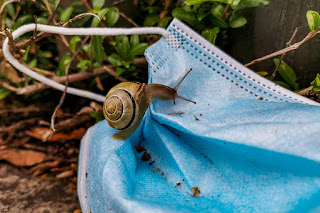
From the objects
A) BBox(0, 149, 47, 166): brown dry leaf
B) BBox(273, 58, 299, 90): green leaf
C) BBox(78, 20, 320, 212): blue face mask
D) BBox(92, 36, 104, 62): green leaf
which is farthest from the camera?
BBox(0, 149, 47, 166): brown dry leaf

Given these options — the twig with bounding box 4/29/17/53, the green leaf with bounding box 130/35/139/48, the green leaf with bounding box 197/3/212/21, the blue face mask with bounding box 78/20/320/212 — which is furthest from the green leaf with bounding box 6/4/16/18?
the green leaf with bounding box 197/3/212/21

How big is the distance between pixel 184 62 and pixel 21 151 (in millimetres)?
877

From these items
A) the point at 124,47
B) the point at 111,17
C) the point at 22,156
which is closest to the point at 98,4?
the point at 111,17

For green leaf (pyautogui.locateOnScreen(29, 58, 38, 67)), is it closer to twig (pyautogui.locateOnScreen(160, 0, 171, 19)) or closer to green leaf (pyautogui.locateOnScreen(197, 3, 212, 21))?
twig (pyautogui.locateOnScreen(160, 0, 171, 19))

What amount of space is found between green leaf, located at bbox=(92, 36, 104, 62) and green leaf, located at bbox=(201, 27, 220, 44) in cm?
39

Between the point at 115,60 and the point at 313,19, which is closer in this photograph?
the point at 313,19

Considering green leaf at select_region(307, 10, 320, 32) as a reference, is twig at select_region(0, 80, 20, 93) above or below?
below

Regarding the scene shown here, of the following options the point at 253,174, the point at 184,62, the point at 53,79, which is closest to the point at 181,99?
the point at 184,62

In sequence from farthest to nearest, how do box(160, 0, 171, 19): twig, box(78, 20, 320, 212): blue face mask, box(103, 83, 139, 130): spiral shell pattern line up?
box(160, 0, 171, 19): twig
box(103, 83, 139, 130): spiral shell pattern
box(78, 20, 320, 212): blue face mask

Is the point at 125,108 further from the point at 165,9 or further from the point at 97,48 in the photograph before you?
the point at 165,9

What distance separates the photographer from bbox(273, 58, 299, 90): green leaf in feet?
2.94

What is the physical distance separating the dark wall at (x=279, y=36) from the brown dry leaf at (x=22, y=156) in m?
1.00

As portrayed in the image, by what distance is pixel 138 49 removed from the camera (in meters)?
1.03

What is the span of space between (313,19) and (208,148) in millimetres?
480
